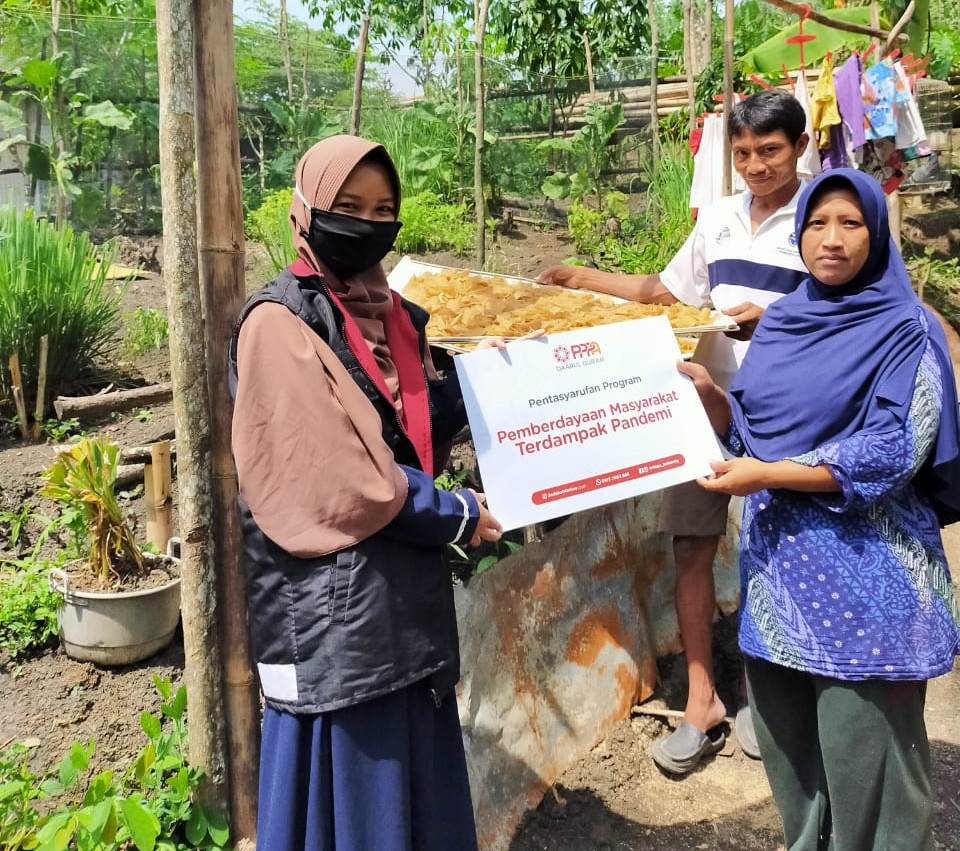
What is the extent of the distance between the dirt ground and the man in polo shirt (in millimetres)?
122

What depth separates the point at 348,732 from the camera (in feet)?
5.86

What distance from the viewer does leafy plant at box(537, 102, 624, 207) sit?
950cm

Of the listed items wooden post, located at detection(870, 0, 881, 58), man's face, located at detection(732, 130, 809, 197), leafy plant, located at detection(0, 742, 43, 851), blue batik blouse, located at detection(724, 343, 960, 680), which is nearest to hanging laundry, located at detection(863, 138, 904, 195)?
wooden post, located at detection(870, 0, 881, 58)

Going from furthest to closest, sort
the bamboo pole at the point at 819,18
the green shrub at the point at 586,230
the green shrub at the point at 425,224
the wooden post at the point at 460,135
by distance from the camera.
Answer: the wooden post at the point at 460,135, the green shrub at the point at 586,230, the green shrub at the point at 425,224, the bamboo pole at the point at 819,18

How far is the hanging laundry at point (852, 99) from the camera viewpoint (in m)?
5.61

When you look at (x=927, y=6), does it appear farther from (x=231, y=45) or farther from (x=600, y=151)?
(x=231, y=45)

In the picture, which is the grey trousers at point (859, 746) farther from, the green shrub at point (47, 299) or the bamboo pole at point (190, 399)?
the green shrub at point (47, 299)

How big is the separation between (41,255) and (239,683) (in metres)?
3.64

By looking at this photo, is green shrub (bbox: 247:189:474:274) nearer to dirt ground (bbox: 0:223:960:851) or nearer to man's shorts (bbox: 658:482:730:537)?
dirt ground (bbox: 0:223:960:851)

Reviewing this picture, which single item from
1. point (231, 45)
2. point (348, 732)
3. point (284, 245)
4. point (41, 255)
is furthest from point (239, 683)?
point (284, 245)

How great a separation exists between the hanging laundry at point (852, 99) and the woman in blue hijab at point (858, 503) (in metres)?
4.13

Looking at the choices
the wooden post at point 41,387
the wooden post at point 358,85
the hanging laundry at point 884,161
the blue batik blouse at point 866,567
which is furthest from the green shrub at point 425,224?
the blue batik blouse at point 866,567

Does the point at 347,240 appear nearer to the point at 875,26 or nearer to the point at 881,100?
the point at 881,100

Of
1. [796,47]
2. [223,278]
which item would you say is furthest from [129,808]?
[796,47]
